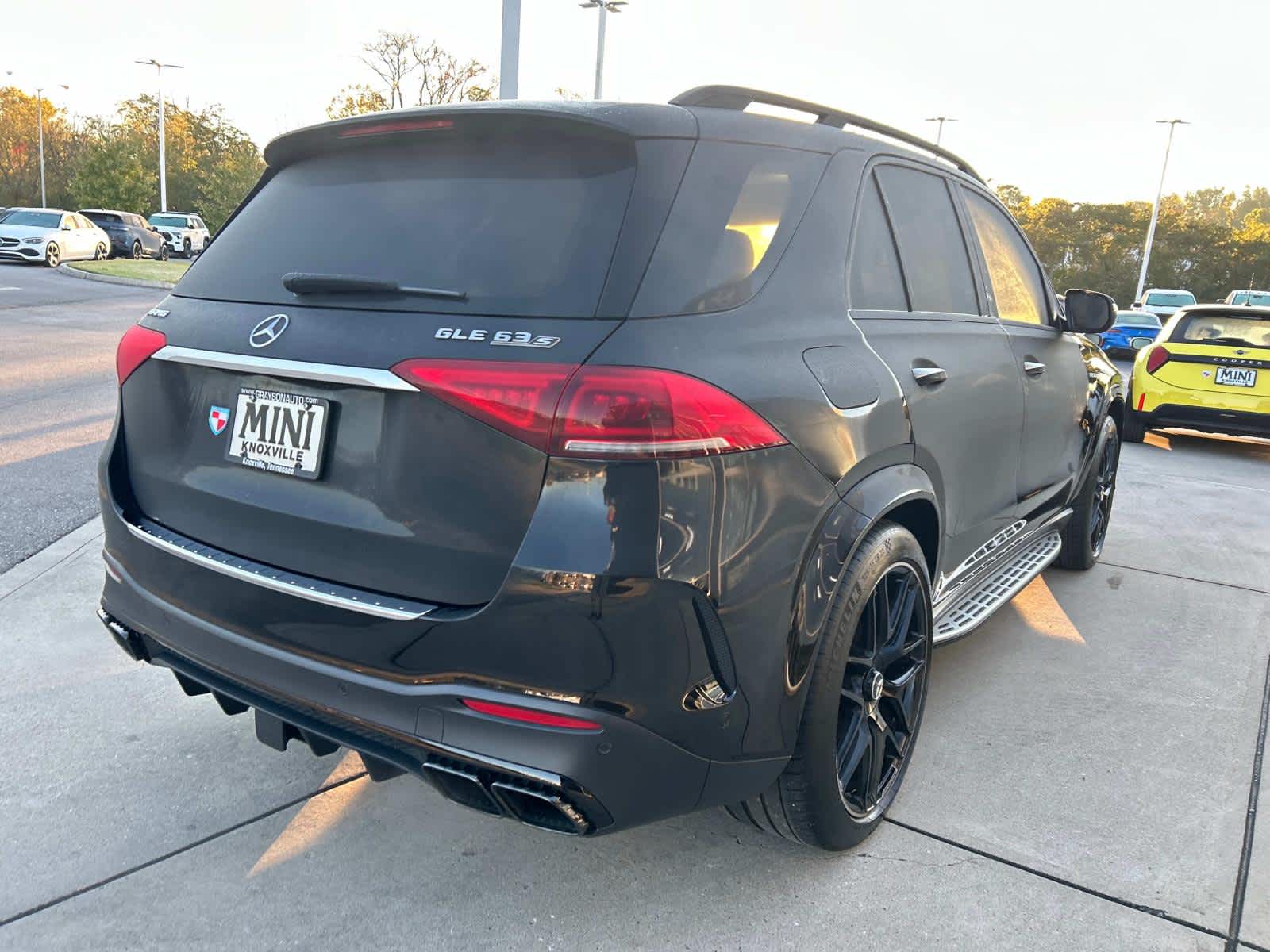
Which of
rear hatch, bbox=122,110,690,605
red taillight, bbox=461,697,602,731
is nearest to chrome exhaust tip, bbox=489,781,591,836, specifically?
red taillight, bbox=461,697,602,731

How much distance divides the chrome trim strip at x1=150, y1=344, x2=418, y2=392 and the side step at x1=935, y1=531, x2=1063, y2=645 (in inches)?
75.1

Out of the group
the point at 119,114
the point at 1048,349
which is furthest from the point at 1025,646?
the point at 119,114

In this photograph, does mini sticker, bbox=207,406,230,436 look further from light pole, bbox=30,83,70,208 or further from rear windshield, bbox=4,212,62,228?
light pole, bbox=30,83,70,208

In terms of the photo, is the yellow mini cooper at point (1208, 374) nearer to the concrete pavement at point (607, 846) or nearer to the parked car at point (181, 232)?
the concrete pavement at point (607, 846)

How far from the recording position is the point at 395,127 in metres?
2.30

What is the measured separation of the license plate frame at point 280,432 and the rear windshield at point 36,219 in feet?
93.6

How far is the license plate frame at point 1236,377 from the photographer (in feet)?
30.7

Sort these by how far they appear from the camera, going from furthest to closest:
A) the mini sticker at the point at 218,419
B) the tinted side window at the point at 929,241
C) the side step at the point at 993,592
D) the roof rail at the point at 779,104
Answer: the side step at the point at 993,592
the tinted side window at the point at 929,241
the roof rail at the point at 779,104
the mini sticker at the point at 218,419

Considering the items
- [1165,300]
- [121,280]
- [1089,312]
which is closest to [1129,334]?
[1165,300]

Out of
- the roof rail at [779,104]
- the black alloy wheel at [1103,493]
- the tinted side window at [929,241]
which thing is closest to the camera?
the roof rail at [779,104]

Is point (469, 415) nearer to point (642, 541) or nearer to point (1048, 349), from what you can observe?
point (642, 541)

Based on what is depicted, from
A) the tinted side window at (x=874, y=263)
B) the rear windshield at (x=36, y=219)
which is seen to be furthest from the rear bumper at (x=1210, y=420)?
the rear windshield at (x=36, y=219)

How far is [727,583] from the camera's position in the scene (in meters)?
1.89

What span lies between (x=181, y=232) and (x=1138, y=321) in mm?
32830
